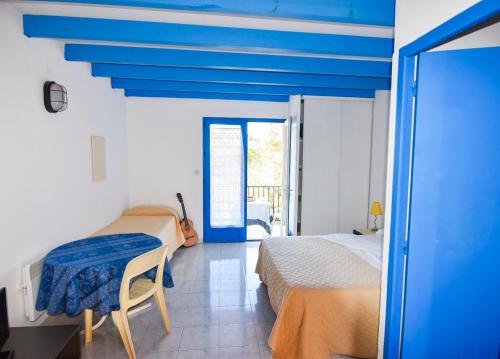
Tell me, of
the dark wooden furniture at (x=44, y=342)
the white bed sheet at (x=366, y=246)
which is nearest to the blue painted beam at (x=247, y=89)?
the white bed sheet at (x=366, y=246)

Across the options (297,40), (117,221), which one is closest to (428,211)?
(297,40)

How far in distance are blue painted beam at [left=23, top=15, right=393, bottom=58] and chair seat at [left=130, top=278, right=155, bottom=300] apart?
2003 mm

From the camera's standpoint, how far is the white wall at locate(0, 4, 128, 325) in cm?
210

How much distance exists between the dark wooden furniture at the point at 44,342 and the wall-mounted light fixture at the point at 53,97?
5.81 ft

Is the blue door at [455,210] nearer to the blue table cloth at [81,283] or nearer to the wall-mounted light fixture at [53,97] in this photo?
the blue table cloth at [81,283]

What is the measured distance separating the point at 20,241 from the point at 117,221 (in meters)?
1.82

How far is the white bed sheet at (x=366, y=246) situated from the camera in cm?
261

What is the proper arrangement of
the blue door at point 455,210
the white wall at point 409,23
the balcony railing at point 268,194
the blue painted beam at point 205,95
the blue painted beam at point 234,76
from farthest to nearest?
the balcony railing at point 268,194 → the blue painted beam at point 205,95 → the blue painted beam at point 234,76 → the blue door at point 455,210 → the white wall at point 409,23

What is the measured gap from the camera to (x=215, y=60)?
298 centimetres

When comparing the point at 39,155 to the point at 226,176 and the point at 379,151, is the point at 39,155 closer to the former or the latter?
the point at 226,176

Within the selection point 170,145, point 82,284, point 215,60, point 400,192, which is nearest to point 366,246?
point 400,192

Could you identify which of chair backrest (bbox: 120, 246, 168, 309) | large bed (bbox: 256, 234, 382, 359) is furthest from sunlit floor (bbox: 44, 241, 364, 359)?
chair backrest (bbox: 120, 246, 168, 309)

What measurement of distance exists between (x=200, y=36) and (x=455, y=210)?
2163mm

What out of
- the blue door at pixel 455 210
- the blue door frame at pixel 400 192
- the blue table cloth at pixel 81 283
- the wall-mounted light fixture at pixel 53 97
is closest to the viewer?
the blue door at pixel 455 210
